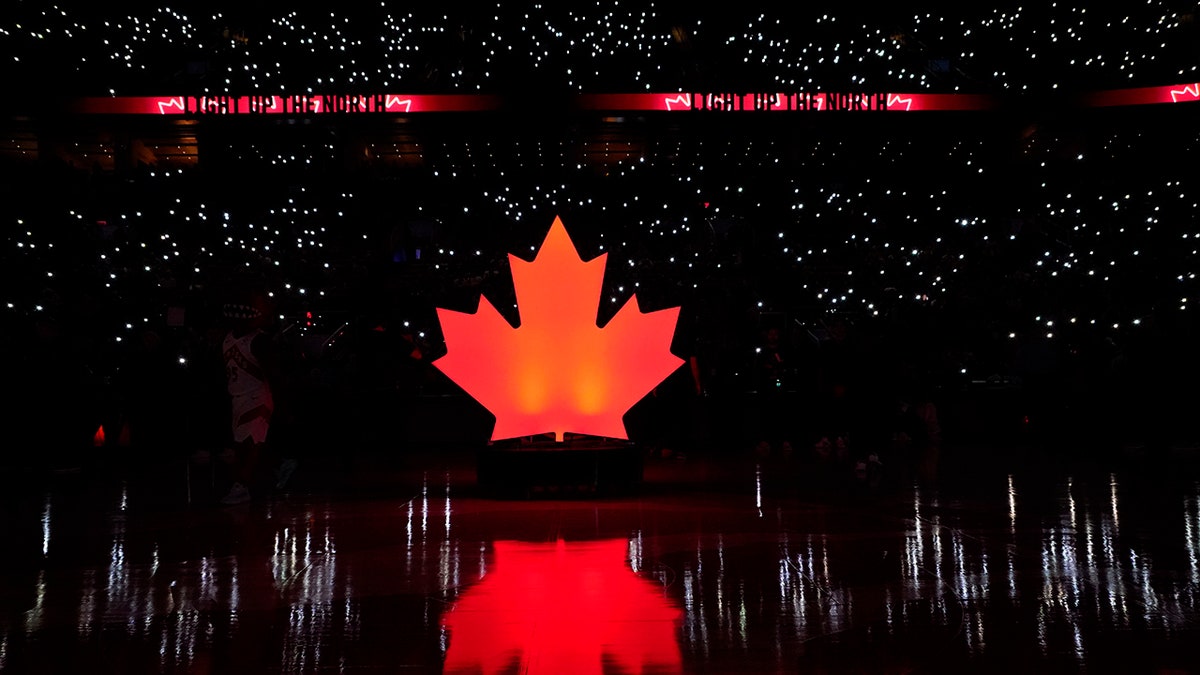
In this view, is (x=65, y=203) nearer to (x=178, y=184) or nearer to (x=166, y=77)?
(x=178, y=184)

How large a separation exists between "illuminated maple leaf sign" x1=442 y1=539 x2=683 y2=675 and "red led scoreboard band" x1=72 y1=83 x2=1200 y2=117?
15635mm

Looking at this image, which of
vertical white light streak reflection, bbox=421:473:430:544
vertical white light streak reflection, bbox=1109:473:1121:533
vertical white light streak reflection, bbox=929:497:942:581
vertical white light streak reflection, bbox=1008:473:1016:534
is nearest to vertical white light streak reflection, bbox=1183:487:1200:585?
vertical white light streak reflection, bbox=1109:473:1121:533

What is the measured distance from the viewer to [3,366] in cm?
1114

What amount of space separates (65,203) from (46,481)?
893cm

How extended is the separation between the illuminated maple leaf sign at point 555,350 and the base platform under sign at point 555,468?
0.84 ft

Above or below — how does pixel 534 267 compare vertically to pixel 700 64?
below

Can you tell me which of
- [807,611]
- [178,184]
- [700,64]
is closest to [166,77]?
[178,184]

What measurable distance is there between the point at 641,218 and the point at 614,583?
602 inches

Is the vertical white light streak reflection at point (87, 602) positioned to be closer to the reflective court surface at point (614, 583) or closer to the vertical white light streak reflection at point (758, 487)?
the reflective court surface at point (614, 583)

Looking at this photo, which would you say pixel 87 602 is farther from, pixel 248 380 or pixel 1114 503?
pixel 1114 503

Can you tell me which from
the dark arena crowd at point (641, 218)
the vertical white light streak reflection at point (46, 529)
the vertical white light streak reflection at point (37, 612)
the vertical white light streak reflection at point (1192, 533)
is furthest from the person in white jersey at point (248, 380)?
the vertical white light streak reflection at point (1192, 533)

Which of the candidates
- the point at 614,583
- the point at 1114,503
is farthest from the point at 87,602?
the point at 1114,503

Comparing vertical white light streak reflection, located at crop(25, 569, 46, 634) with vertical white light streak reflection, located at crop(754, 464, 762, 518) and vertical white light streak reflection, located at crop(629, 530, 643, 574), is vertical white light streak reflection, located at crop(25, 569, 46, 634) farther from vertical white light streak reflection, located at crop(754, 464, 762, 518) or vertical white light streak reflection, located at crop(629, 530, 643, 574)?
vertical white light streak reflection, located at crop(754, 464, 762, 518)

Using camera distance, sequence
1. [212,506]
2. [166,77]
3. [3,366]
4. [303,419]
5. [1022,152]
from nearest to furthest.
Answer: [212,506] < [3,366] < [303,419] < [1022,152] < [166,77]
